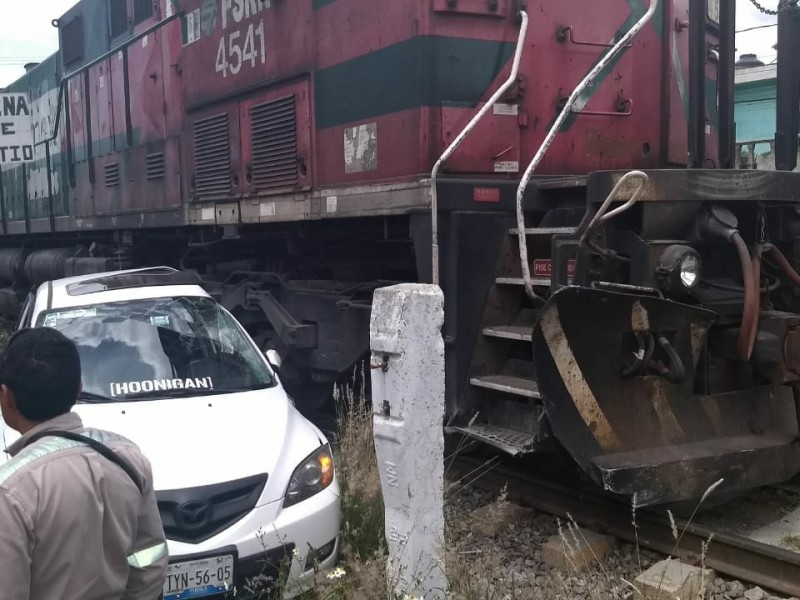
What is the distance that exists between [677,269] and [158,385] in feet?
9.16

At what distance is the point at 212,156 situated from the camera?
7.70m

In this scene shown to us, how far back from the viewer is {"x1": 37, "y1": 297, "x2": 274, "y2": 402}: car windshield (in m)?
4.48

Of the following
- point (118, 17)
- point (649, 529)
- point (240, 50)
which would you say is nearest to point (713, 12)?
point (240, 50)

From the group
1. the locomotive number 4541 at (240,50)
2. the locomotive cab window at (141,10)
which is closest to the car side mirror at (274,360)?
the locomotive number 4541 at (240,50)

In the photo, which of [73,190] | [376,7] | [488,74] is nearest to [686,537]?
[488,74]

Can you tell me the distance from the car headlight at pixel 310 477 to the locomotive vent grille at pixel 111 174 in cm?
697

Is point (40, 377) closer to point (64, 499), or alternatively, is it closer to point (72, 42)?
point (64, 499)

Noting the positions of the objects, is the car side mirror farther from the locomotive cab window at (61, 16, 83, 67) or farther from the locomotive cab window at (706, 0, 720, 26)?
the locomotive cab window at (61, 16, 83, 67)

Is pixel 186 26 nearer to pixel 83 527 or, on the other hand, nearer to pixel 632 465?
pixel 632 465

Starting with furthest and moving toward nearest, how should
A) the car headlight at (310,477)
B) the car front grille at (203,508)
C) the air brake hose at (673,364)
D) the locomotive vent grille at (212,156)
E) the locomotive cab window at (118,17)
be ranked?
1. the locomotive cab window at (118,17)
2. the locomotive vent grille at (212,156)
3. the air brake hose at (673,364)
4. the car headlight at (310,477)
5. the car front grille at (203,508)

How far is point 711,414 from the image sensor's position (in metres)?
4.59

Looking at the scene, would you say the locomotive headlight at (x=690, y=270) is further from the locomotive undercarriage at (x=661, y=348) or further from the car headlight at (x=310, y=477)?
the car headlight at (x=310, y=477)

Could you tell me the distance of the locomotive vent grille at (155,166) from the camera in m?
8.78

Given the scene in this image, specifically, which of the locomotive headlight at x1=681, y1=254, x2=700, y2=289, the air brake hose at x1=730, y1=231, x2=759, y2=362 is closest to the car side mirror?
the locomotive headlight at x1=681, y1=254, x2=700, y2=289
